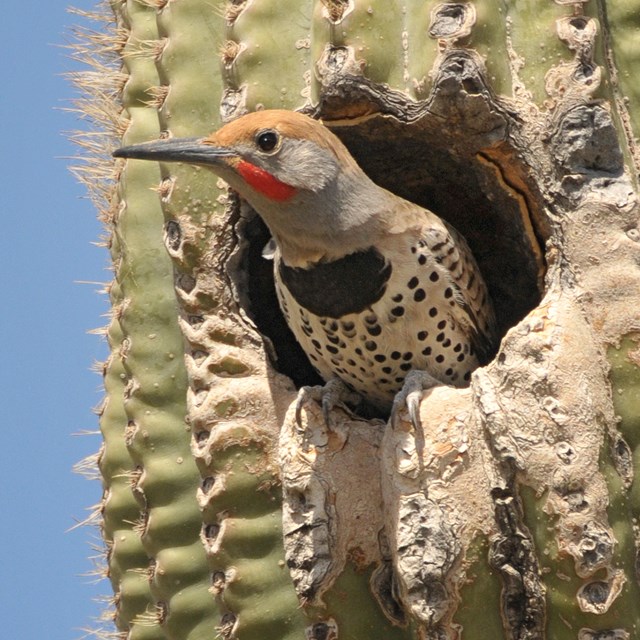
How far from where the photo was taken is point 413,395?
3.44 m

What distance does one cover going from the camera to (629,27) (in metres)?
3.72

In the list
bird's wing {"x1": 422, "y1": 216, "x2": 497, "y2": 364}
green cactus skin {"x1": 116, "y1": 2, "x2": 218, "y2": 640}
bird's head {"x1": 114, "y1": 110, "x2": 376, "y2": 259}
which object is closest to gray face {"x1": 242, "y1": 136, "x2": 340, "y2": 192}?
bird's head {"x1": 114, "y1": 110, "x2": 376, "y2": 259}

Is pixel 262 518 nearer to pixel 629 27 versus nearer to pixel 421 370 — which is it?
pixel 421 370

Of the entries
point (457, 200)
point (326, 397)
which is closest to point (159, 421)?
point (326, 397)

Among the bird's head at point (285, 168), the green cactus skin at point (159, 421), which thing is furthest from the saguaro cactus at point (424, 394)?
the bird's head at point (285, 168)

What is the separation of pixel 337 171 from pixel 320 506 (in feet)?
3.14

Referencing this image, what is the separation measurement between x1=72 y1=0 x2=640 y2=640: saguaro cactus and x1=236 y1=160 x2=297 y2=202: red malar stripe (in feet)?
0.71

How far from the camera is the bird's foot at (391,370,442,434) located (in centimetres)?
338

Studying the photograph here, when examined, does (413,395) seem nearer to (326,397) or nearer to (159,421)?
(326,397)

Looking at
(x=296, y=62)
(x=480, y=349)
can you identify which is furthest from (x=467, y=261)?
(x=296, y=62)

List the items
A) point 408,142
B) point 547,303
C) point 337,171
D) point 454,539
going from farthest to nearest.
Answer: point 408,142, point 337,171, point 547,303, point 454,539

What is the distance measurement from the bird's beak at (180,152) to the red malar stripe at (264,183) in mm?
56

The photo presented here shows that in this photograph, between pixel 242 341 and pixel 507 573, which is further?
pixel 242 341

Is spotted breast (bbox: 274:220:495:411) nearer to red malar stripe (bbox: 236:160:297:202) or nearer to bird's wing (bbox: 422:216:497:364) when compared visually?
bird's wing (bbox: 422:216:497:364)
